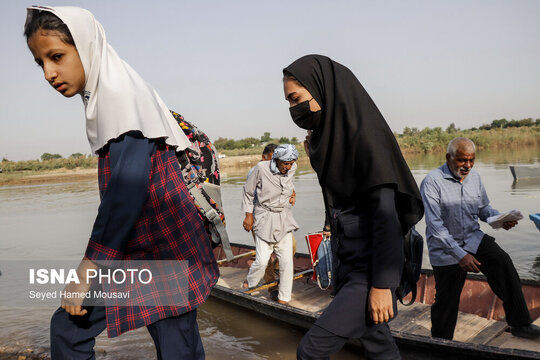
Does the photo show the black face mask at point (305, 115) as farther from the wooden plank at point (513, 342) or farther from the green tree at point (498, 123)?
the green tree at point (498, 123)

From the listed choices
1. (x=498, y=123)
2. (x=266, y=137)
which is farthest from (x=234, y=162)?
(x=498, y=123)

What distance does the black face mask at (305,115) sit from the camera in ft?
6.37

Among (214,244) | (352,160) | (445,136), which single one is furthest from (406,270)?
(445,136)

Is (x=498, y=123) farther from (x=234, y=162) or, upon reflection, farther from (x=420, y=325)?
(x=420, y=325)

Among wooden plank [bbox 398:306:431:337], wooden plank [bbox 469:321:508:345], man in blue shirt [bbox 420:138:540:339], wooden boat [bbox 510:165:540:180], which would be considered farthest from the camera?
wooden boat [bbox 510:165:540:180]

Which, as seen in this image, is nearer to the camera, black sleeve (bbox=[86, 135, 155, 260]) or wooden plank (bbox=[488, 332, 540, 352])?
black sleeve (bbox=[86, 135, 155, 260])

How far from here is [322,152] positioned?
→ 1930 millimetres

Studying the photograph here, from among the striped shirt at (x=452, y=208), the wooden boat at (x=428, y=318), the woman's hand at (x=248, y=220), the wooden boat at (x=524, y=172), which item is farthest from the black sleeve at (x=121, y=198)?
the wooden boat at (x=524, y=172)

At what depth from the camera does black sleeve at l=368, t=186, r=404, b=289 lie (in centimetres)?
178

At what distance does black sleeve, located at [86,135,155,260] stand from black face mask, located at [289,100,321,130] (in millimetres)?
737

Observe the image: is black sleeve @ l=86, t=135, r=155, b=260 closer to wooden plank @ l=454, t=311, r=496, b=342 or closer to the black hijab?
the black hijab

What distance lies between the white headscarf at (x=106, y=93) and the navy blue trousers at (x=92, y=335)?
28.2 inches

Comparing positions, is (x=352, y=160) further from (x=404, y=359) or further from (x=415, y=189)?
(x=404, y=359)

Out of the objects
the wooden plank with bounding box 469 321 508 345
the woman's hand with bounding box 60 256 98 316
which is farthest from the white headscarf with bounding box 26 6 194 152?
the wooden plank with bounding box 469 321 508 345
